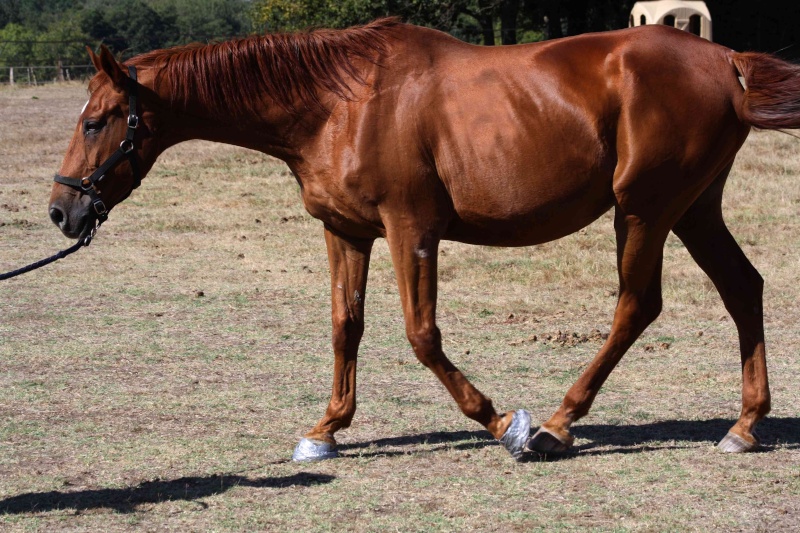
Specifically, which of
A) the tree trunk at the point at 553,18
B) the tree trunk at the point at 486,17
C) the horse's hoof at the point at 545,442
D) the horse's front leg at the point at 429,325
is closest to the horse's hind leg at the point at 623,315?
the horse's hoof at the point at 545,442

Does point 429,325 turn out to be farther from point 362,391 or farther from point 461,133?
point 362,391

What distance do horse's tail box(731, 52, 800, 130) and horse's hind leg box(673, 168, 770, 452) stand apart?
1.48 ft

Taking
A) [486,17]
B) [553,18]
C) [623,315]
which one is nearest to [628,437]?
[623,315]

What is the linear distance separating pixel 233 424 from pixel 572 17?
23619 mm

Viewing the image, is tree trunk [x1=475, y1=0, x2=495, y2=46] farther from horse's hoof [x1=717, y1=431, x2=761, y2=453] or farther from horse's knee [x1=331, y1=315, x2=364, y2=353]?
horse's hoof [x1=717, y1=431, x2=761, y2=453]

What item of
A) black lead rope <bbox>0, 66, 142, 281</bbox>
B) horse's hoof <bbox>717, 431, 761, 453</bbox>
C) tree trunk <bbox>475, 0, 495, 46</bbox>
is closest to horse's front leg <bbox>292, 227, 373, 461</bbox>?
black lead rope <bbox>0, 66, 142, 281</bbox>

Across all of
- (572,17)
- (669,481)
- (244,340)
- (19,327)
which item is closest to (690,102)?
(669,481)

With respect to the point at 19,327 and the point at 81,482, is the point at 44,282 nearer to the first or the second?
the point at 19,327

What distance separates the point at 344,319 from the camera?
486 cm

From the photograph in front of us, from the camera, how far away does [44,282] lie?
8688mm

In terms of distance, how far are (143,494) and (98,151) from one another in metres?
1.50

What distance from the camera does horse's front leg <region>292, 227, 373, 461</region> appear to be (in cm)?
480

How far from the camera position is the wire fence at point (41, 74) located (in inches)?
1444

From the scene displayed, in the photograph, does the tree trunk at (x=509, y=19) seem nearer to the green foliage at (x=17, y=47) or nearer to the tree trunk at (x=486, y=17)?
the tree trunk at (x=486, y=17)
